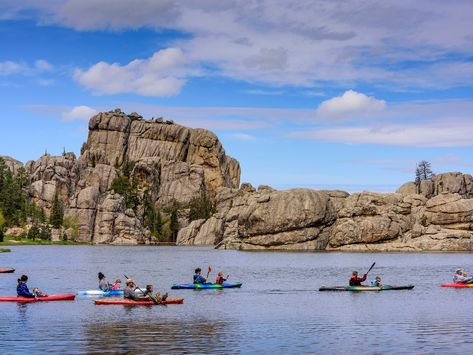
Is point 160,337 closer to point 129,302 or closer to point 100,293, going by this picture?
point 129,302

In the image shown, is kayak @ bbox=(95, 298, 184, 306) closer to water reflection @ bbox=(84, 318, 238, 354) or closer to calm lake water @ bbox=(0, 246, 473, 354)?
calm lake water @ bbox=(0, 246, 473, 354)

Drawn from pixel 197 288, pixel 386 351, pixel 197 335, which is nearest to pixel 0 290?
pixel 197 288

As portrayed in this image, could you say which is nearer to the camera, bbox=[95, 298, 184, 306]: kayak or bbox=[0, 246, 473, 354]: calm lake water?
bbox=[0, 246, 473, 354]: calm lake water

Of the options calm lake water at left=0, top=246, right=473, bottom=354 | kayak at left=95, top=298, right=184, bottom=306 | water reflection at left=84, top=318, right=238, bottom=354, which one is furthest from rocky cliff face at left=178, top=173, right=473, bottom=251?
water reflection at left=84, top=318, right=238, bottom=354

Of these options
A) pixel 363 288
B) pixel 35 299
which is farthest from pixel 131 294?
pixel 363 288

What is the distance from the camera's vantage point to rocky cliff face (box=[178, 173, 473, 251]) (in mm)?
153125

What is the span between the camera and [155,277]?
8869 centimetres

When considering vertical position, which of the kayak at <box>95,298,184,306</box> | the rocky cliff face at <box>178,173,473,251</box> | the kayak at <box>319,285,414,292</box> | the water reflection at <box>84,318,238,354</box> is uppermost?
the rocky cliff face at <box>178,173,473,251</box>

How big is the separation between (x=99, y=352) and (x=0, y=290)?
36410 mm

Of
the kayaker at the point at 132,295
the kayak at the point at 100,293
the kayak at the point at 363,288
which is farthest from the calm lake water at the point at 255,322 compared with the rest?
the kayak at the point at 100,293

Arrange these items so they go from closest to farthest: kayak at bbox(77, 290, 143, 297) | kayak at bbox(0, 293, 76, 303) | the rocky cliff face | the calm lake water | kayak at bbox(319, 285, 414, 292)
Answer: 1. the calm lake water
2. kayak at bbox(0, 293, 76, 303)
3. kayak at bbox(77, 290, 143, 297)
4. kayak at bbox(319, 285, 414, 292)
5. the rocky cliff face

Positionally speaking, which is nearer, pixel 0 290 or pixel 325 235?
pixel 0 290

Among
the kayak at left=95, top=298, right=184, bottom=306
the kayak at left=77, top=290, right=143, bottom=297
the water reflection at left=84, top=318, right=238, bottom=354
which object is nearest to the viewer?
the water reflection at left=84, top=318, right=238, bottom=354

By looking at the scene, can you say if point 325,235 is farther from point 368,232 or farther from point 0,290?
point 0,290
